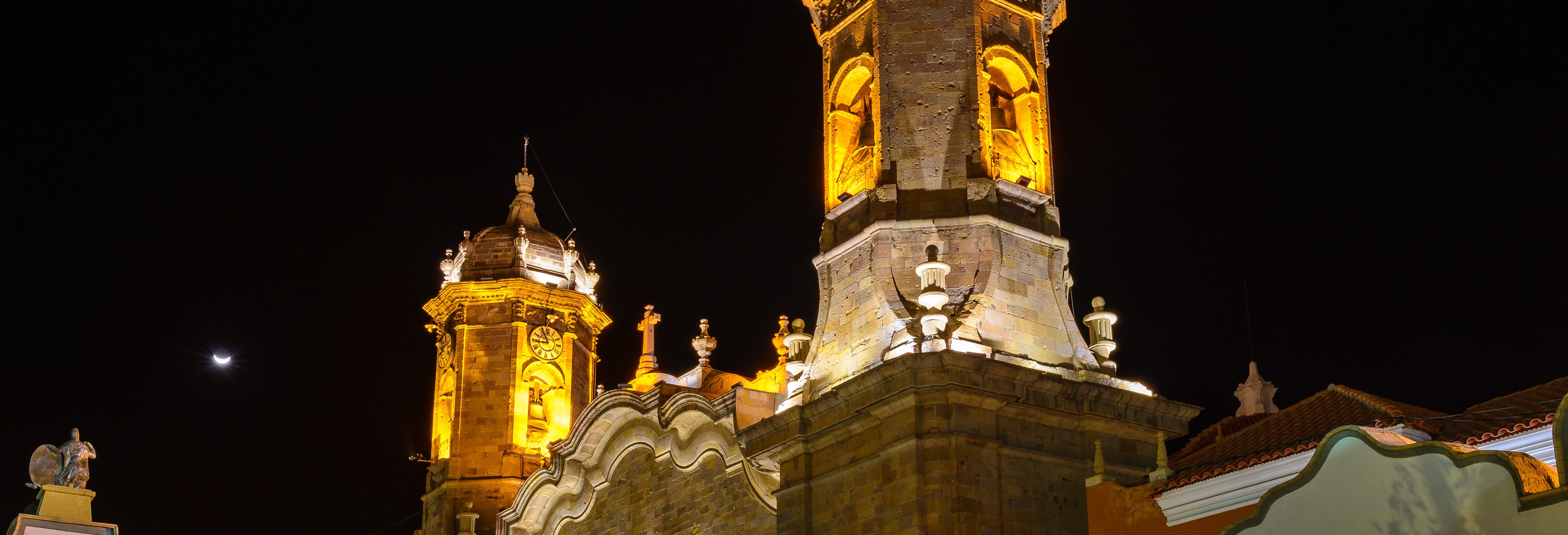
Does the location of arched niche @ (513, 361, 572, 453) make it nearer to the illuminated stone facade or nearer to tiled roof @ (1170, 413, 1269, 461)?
the illuminated stone facade

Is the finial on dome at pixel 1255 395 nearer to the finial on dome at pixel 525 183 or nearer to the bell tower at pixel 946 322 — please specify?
the bell tower at pixel 946 322

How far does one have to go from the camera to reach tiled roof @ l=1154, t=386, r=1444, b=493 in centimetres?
1369

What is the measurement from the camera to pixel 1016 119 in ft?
61.3

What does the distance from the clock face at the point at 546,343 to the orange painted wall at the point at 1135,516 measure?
13784 millimetres

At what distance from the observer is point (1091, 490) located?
1519 centimetres

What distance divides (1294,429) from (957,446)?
126 inches

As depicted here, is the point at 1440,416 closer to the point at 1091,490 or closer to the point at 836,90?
the point at 1091,490

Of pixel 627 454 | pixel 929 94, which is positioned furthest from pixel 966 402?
pixel 627 454

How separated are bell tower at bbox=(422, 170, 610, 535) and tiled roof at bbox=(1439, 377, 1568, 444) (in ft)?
53.1

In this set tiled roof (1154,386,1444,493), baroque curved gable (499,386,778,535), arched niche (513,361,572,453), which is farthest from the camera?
arched niche (513,361,572,453)

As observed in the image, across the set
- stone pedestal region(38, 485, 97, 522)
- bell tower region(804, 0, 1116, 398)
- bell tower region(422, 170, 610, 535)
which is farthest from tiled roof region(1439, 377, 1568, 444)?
bell tower region(422, 170, 610, 535)

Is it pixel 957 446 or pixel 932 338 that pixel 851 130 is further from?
pixel 957 446

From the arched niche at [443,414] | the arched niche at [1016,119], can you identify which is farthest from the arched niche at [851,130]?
the arched niche at [443,414]

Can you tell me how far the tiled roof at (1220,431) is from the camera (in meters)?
18.5
